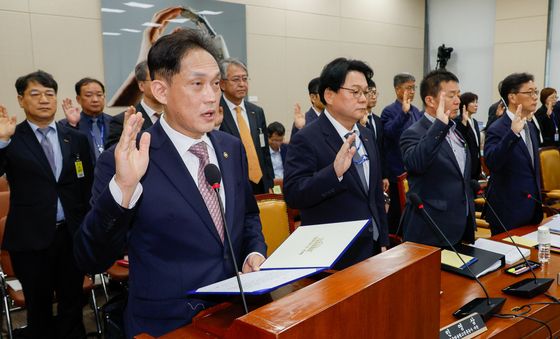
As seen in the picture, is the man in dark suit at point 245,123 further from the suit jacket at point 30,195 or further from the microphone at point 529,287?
the microphone at point 529,287

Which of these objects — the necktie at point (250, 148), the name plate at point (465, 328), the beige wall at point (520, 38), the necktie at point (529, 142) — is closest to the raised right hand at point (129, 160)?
the name plate at point (465, 328)

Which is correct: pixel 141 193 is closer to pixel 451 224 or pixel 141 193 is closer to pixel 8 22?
pixel 451 224

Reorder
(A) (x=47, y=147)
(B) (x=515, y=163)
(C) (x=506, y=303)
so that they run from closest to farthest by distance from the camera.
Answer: (C) (x=506, y=303) → (A) (x=47, y=147) → (B) (x=515, y=163)

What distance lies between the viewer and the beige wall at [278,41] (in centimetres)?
468

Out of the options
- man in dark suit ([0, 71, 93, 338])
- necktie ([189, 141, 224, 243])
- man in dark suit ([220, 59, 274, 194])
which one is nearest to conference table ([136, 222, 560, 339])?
necktie ([189, 141, 224, 243])

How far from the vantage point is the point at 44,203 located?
2605 mm

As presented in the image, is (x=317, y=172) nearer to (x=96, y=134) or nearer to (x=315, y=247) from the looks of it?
(x=315, y=247)

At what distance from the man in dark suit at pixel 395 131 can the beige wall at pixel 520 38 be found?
446 centimetres

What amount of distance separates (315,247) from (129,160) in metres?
0.53

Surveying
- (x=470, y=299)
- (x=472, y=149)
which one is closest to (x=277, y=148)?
(x=472, y=149)

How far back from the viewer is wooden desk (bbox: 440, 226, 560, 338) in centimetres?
143

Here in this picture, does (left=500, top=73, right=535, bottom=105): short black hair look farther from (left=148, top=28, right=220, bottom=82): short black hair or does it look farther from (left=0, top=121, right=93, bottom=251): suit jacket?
(left=0, top=121, right=93, bottom=251): suit jacket

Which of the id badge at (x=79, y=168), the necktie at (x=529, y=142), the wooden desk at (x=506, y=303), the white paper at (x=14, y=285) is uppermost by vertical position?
the necktie at (x=529, y=142)

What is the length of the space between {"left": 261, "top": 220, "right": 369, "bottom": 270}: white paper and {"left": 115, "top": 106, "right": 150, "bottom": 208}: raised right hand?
1.34ft
